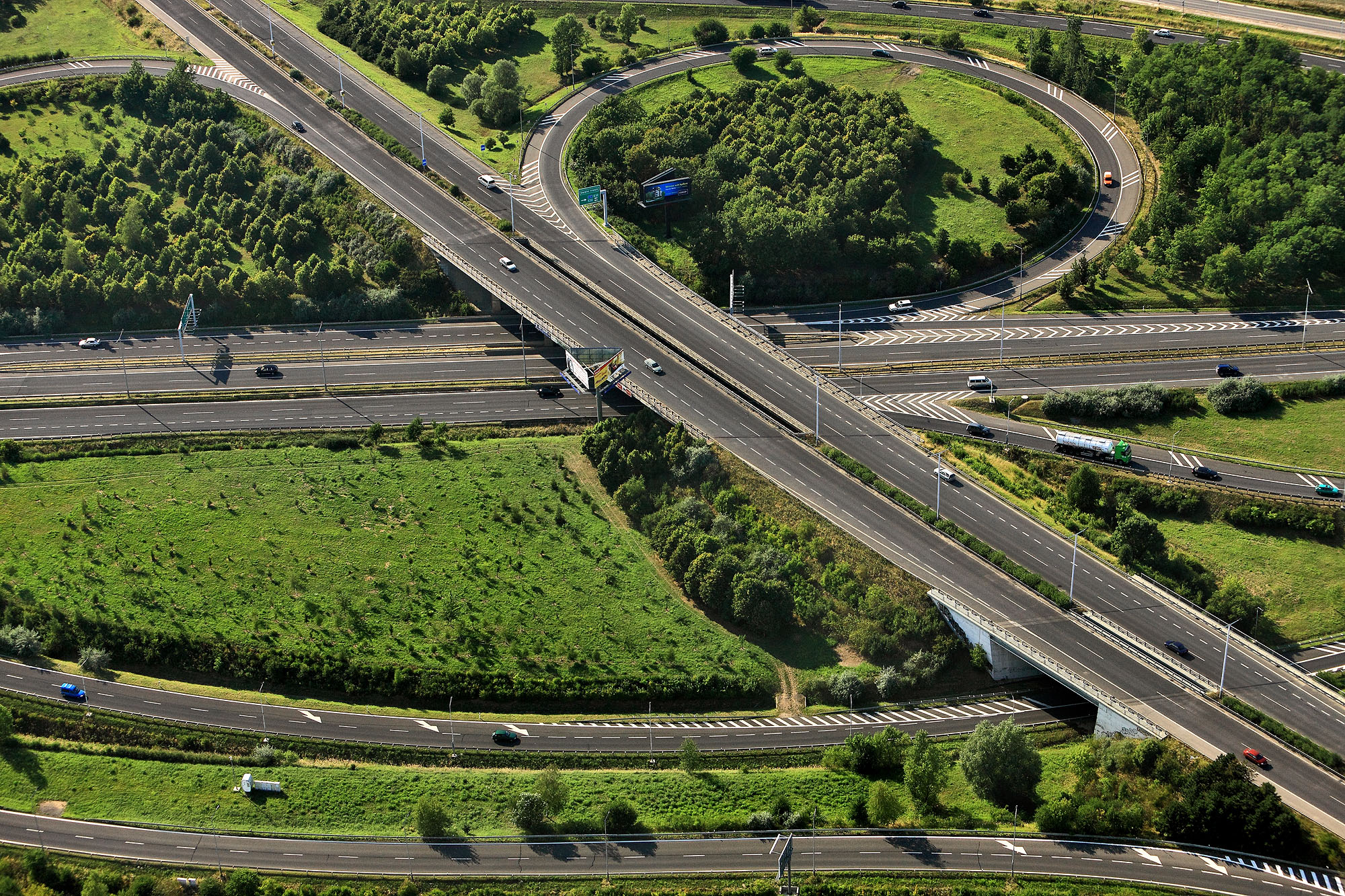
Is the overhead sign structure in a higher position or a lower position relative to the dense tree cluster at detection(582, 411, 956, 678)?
higher

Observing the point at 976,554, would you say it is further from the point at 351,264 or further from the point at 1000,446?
the point at 351,264

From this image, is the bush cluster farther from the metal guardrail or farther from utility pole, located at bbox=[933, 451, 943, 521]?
the metal guardrail

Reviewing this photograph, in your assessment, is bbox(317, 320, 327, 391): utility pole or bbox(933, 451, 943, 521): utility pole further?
bbox(317, 320, 327, 391): utility pole

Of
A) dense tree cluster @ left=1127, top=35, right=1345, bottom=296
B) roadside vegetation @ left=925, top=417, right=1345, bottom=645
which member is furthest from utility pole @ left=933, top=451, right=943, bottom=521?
dense tree cluster @ left=1127, top=35, right=1345, bottom=296

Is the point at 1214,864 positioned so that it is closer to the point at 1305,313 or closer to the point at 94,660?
the point at 1305,313

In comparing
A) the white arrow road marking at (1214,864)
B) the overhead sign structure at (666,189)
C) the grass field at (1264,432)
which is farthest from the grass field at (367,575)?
the grass field at (1264,432)

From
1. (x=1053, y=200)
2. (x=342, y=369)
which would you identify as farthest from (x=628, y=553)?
(x=1053, y=200)

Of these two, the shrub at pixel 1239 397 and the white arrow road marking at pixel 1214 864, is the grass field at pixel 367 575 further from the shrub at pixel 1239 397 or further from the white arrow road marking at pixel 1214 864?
the shrub at pixel 1239 397
